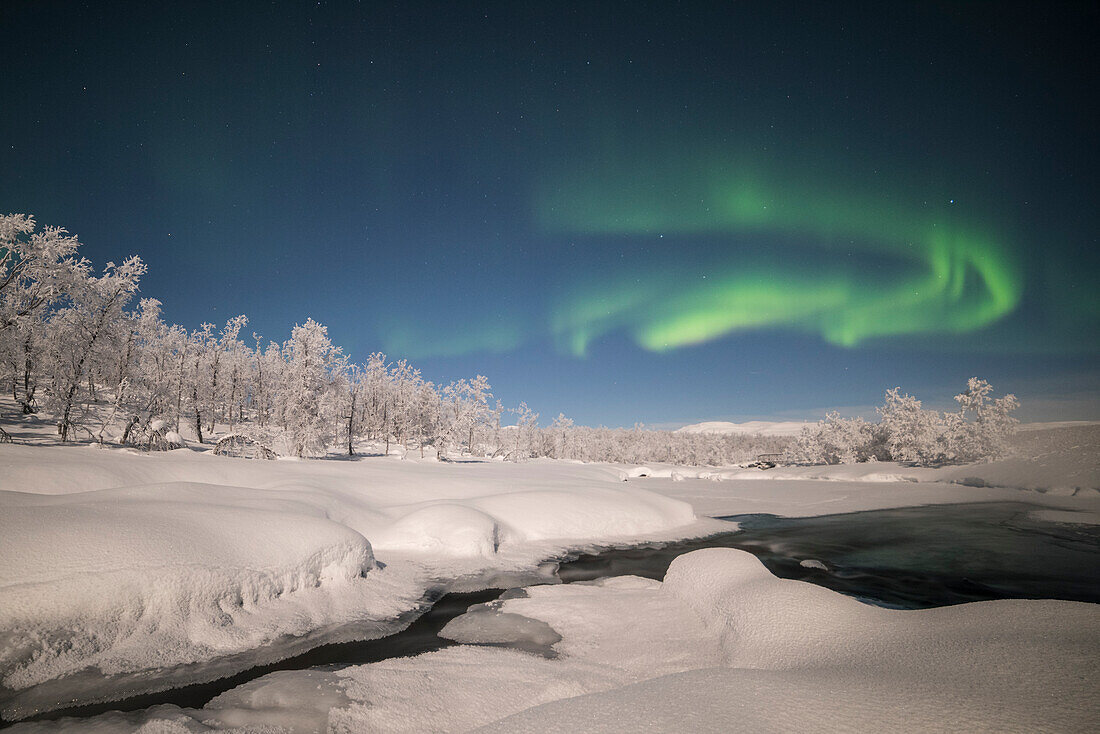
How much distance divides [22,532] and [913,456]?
218ft

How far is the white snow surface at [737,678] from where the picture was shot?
2727 millimetres

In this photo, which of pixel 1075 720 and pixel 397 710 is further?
pixel 397 710

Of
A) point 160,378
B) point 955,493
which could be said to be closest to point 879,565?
point 955,493

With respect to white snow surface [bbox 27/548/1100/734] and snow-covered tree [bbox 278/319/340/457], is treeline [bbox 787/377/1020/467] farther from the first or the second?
snow-covered tree [bbox 278/319/340/457]

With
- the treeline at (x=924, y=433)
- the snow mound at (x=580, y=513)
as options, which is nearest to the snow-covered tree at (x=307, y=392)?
the snow mound at (x=580, y=513)

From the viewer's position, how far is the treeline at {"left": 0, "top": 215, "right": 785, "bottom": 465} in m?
18.2

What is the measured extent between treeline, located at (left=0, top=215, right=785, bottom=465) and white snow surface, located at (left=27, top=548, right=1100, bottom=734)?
78.3 ft

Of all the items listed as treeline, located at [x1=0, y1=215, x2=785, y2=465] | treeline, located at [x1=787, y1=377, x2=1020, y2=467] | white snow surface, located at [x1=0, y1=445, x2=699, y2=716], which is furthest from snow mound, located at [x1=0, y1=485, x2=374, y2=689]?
treeline, located at [x1=787, y1=377, x2=1020, y2=467]

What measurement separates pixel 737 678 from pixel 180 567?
24.2 feet

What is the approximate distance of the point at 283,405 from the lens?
3491cm

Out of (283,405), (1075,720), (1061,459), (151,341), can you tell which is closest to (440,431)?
(283,405)

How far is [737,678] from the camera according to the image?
3439 mm

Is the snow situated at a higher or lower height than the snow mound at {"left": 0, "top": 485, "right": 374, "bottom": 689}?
lower

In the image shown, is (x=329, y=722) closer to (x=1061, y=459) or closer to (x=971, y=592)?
(x=971, y=592)
